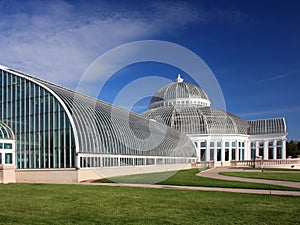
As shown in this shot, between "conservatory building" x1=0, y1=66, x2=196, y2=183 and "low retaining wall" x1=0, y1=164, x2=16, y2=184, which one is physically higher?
"conservatory building" x1=0, y1=66, x2=196, y2=183

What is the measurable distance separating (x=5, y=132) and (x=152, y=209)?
88.5 feet

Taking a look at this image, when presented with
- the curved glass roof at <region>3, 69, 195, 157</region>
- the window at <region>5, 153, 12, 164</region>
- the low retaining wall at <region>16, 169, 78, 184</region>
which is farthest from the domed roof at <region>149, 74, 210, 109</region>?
the low retaining wall at <region>16, 169, 78, 184</region>

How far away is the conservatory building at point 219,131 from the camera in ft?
261

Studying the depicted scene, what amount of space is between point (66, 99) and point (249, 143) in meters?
68.8

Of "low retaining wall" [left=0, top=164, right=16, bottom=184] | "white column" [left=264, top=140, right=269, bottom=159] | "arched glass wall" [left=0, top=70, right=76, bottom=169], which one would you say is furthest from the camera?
"white column" [left=264, top=140, right=269, bottom=159]

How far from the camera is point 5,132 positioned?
35688 mm

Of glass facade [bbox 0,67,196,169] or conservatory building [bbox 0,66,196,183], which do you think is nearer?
conservatory building [bbox 0,66,196,183]

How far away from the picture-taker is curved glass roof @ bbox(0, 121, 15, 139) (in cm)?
3525

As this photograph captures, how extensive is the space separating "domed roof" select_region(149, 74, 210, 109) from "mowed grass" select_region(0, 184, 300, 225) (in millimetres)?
79738

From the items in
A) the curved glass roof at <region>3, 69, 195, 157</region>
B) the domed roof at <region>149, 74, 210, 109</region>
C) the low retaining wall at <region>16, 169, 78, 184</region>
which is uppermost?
the domed roof at <region>149, 74, 210, 109</region>

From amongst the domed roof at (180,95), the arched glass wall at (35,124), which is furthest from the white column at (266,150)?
the arched glass wall at (35,124)

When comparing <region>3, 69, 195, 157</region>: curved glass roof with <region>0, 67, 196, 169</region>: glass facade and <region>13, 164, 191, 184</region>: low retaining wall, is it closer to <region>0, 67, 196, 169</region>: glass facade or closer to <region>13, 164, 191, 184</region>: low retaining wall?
<region>0, 67, 196, 169</region>: glass facade

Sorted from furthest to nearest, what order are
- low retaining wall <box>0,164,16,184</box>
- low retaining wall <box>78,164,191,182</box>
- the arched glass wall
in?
the arched glass wall → low retaining wall <box>0,164,16,184</box> → low retaining wall <box>78,164,191,182</box>

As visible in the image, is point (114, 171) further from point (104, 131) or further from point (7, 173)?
point (7, 173)
